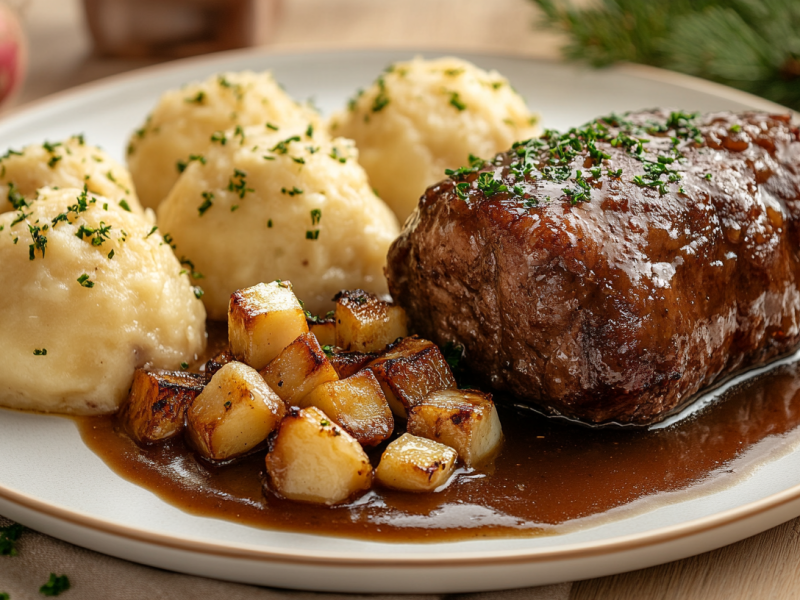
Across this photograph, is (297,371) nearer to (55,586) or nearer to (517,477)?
(517,477)

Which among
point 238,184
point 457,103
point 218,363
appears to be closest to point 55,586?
point 218,363

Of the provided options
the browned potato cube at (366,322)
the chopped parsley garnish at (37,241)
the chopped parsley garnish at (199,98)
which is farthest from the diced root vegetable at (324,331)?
the chopped parsley garnish at (199,98)

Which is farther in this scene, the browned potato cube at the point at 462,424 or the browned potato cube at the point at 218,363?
the browned potato cube at the point at 218,363

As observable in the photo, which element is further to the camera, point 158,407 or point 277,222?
point 277,222

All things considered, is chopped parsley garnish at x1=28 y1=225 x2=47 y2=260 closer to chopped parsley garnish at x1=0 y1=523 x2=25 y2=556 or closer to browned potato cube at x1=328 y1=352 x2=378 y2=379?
chopped parsley garnish at x1=0 y1=523 x2=25 y2=556

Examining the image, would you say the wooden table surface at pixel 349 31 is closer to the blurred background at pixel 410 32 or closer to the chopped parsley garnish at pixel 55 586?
the blurred background at pixel 410 32

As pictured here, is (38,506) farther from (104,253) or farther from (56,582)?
(104,253)

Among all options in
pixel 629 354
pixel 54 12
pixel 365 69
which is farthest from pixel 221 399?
pixel 54 12
